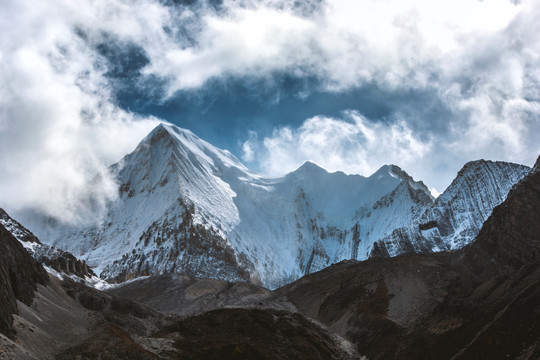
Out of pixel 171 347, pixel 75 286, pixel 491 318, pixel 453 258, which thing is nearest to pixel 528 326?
pixel 491 318

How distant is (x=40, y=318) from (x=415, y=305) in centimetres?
6151

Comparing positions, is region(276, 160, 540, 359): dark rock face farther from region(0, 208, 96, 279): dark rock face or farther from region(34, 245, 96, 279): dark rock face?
region(0, 208, 96, 279): dark rock face

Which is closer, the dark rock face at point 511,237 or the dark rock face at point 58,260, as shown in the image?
the dark rock face at point 511,237

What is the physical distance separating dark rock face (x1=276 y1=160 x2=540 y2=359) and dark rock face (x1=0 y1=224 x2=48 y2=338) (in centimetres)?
4964

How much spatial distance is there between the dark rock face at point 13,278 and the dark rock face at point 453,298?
163 feet

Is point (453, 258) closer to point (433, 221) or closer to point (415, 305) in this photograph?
point (415, 305)

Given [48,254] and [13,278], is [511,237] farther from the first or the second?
[48,254]

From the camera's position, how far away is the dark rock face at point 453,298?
57.1 metres

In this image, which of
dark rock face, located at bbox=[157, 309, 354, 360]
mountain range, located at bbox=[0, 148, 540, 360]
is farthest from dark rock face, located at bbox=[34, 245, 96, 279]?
dark rock face, located at bbox=[157, 309, 354, 360]

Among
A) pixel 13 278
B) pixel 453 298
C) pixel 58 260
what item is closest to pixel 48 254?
pixel 58 260

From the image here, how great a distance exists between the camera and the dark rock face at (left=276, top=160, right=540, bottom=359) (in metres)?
57.1

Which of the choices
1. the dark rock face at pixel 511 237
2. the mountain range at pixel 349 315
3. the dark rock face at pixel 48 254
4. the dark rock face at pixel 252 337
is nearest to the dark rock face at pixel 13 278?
the mountain range at pixel 349 315

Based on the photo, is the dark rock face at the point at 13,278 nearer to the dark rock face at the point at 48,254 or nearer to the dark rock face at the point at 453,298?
the dark rock face at the point at 453,298

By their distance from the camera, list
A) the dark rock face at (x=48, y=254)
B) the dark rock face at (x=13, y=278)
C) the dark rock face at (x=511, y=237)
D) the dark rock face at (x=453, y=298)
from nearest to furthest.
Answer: the dark rock face at (x=13, y=278) < the dark rock face at (x=453, y=298) < the dark rock face at (x=511, y=237) < the dark rock face at (x=48, y=254)
